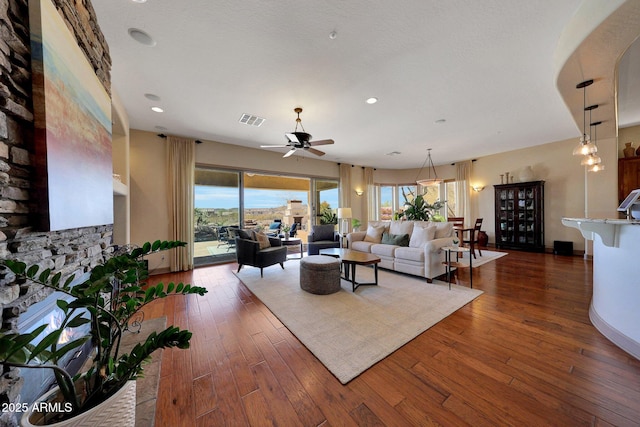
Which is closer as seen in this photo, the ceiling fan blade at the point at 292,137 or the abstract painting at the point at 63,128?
the abstract painting at the point at 63,128

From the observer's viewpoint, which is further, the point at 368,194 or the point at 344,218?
the point at 368,194

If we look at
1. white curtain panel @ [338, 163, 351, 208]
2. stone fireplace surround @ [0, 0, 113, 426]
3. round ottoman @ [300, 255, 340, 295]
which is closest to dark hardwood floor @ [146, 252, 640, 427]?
round ottoman @ [300, 255, 340, 295]

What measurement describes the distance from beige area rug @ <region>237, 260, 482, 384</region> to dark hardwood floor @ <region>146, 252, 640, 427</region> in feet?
0.35

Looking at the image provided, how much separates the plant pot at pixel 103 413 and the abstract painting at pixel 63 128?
2.55 ft

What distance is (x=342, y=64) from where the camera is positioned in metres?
2.49

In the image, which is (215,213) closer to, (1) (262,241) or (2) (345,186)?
(1) (262,241)

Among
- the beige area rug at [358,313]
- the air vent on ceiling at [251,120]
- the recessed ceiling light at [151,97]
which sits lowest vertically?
the beige area rug at [358,313]

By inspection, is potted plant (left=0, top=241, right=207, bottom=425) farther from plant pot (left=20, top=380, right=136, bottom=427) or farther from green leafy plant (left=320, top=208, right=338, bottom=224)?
green leafy plant (left=320, top=208, right=338, bottom=224)

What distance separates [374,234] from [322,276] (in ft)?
7.31

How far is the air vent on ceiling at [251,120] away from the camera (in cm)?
383

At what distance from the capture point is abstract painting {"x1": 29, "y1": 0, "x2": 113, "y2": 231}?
110cm

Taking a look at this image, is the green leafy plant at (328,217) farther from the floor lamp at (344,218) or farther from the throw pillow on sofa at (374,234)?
the throw pillow on sofa at (374,234)

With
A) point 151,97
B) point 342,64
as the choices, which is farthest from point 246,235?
point 342,64

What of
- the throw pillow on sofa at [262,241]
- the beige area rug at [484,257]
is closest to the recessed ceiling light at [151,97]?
the throw pillow on sofa at [262,241]
